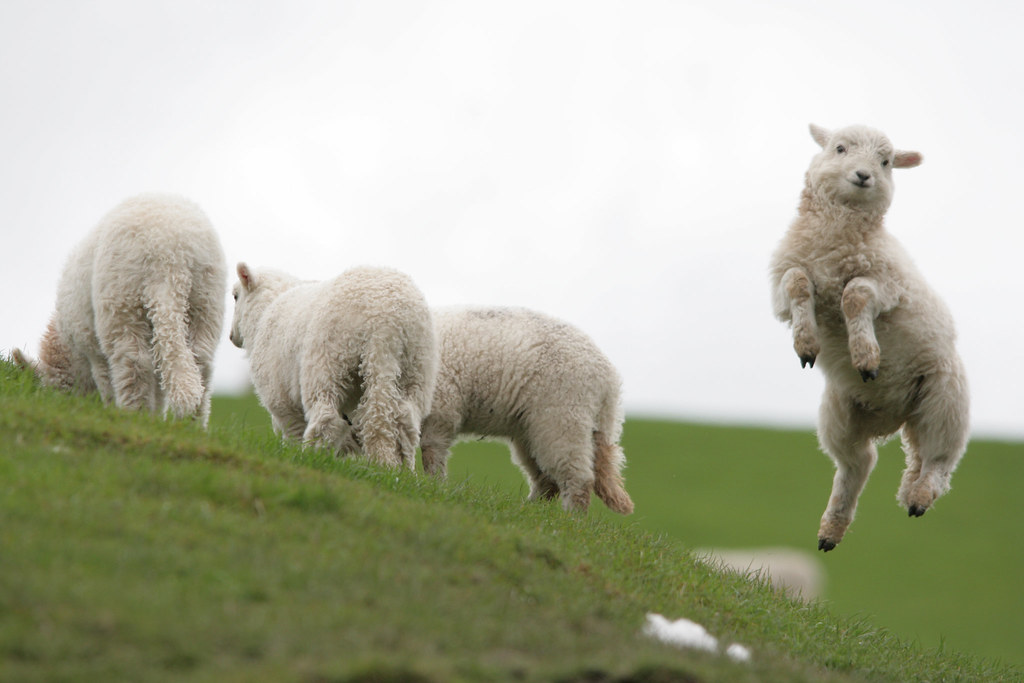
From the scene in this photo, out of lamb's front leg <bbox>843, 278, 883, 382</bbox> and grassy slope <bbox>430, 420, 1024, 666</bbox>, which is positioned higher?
lamb's front leg <bbox>843, 278, 883, 382</bbox>

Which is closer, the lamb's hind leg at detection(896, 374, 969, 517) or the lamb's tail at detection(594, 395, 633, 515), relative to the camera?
the lamb's hind leg at detection(896, 374, 969, 517)

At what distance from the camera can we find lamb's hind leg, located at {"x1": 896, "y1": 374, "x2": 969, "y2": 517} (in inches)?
350

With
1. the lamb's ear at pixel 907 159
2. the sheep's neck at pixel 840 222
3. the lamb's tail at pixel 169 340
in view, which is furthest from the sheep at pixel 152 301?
the lamb's ear at pixel 907 159

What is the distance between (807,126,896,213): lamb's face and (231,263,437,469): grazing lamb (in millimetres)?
3532

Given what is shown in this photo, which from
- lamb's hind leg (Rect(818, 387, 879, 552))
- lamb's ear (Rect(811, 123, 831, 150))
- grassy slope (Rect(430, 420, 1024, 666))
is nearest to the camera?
lamb's ear (Rect(811, 123, 831, 150))

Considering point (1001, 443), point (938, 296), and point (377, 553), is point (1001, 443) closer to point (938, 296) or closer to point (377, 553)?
point (938, 296)

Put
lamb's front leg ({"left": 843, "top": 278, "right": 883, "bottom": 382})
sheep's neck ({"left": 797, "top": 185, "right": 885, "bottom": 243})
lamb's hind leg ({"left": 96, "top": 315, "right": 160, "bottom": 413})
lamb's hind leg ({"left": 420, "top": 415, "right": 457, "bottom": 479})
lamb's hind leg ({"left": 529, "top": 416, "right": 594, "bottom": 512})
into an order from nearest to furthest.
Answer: lamb's front leg ({"left": 843, "top": 278, "right": 883, "bottom": 382}), sheep's neck ({"left": 797, "top": 185, "right": 885, "bottom": 243}), lamb's hind leg ({"left": 96, "top": 315, "right": 160, "bottom": 413}), lamb's hind leg ({"left": 529, "top": 416, "right": 594, "bottom": 512}), lamb's hind leg ({"left": 420, "top": 415, "right": 457, "bottom": 479})

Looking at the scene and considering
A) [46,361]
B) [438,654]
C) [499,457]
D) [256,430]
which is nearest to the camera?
[438,654]

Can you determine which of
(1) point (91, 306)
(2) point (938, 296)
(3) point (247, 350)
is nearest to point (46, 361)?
(1) point (91, 306)

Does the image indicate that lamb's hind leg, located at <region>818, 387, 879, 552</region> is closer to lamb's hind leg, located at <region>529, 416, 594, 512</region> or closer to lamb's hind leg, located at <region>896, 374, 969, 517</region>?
lamb's hind leg, located at <region>896, 374, 969, 517</region>

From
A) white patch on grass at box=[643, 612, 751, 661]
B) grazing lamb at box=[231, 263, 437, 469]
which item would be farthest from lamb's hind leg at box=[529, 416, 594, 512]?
white patch on grass at box=[643, 612, 751, 661]

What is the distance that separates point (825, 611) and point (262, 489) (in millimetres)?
5160

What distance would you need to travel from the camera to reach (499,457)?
31.9 meters

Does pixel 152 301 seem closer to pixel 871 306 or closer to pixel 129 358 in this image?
pixel 129 358
